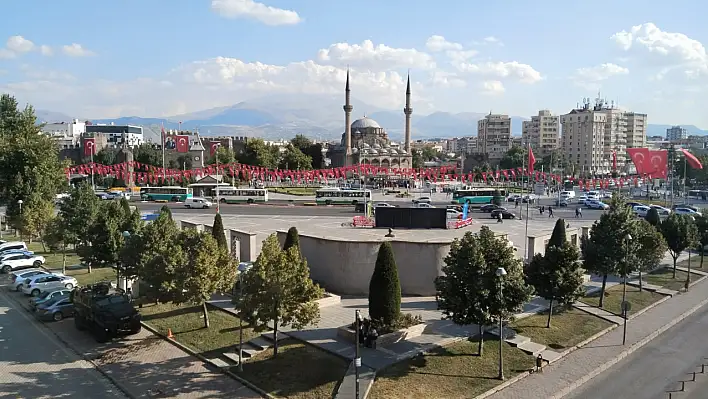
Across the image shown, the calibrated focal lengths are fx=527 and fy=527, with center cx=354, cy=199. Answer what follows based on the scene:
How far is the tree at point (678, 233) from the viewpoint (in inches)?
1027

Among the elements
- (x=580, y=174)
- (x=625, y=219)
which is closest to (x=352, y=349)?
(x=625, y=219)

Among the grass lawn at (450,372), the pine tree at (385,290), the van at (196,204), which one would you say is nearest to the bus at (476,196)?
the van at (196,204)

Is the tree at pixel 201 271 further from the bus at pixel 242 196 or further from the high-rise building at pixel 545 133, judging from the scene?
the high-rise building at pixel 545 133

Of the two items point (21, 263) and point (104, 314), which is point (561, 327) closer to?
point (104, 314)

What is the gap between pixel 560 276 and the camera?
17047 millimetres

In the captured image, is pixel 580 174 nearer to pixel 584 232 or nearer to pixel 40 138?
pixel 584 232

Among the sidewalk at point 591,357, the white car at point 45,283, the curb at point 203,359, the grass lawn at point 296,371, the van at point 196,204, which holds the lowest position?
the sidewalk at point 591,357

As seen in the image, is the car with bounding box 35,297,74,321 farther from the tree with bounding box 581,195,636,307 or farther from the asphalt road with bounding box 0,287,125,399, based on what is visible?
the tree with bounding box 581,195,636,307

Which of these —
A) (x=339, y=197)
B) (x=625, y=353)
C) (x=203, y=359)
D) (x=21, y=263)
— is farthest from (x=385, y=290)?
(x=339, y=197)

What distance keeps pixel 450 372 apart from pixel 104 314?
1042 centimetres

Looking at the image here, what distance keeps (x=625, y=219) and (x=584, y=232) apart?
19.9 feet

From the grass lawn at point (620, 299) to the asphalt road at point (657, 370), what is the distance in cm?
206

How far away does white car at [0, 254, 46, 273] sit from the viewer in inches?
1014

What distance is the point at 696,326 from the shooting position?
1908 centimetres
